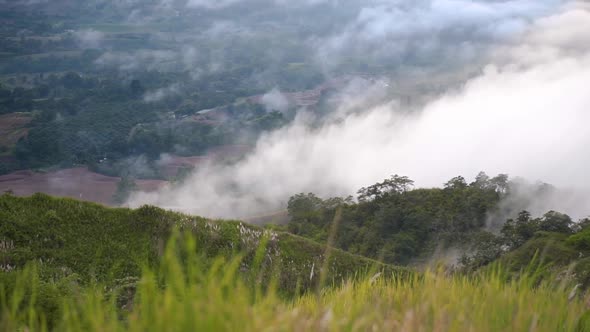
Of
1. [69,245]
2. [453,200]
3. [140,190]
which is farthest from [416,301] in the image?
[140,190]

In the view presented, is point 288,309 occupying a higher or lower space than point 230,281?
lower

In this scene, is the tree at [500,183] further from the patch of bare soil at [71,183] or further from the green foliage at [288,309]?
the patch of bare soil at [71,183]

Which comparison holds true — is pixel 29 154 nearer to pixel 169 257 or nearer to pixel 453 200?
pixel 453 200

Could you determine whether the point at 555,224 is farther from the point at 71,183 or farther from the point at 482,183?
the point at 71,183

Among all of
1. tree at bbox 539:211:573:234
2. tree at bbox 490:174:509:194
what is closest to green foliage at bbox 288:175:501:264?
tree at bbox 490:174:509:194

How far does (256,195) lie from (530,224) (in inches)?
3872

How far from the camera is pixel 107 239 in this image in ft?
44.9

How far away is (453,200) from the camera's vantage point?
4462 centimetres

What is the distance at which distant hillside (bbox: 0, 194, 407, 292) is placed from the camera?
482 inches

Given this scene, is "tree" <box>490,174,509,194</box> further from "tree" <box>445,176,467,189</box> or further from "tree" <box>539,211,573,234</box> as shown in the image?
"tree" <box>539,211,573,234</box>

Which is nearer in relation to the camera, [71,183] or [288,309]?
[288,309]

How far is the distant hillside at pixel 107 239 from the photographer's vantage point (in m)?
12.2

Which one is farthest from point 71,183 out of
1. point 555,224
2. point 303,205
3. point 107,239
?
point 107,239

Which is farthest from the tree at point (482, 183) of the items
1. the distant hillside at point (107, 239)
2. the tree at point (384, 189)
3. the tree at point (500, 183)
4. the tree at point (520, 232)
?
the distant hillside at point (107, 239)
